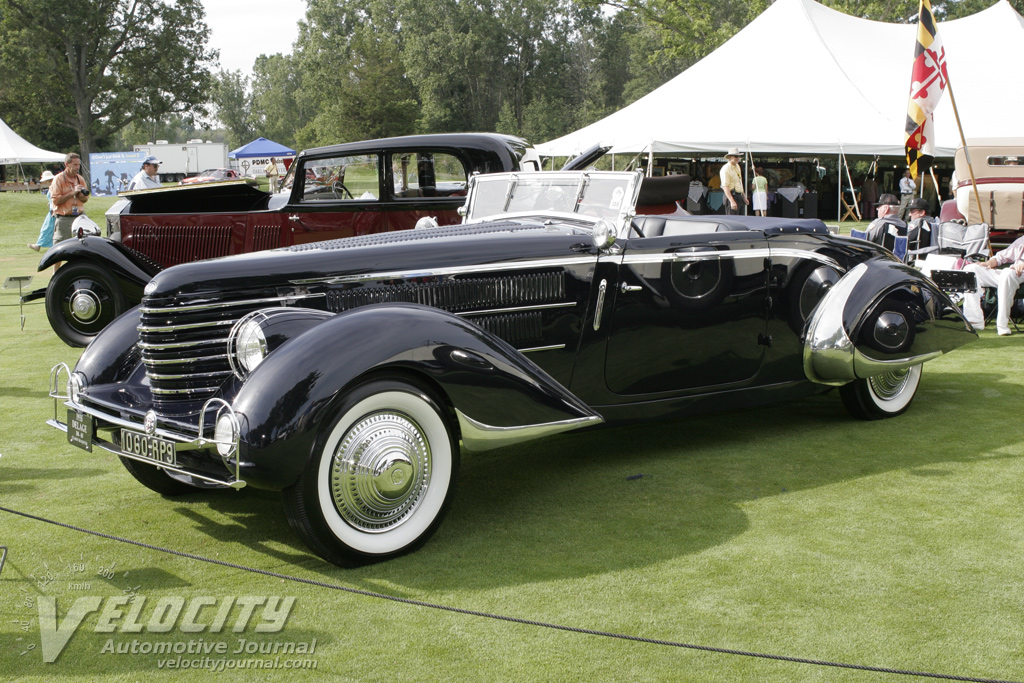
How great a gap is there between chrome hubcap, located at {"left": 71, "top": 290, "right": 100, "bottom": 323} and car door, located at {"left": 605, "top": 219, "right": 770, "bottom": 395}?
6.55m

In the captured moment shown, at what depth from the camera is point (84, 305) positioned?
8.97m

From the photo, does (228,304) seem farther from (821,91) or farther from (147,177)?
(821,91)

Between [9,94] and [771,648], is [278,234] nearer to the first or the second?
[771,648]

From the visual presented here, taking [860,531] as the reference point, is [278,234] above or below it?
above

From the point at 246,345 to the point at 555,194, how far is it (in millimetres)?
2156

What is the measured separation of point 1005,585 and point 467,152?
682cm

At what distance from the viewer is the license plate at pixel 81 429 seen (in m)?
3.77

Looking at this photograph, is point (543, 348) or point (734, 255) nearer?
point (543, 348)

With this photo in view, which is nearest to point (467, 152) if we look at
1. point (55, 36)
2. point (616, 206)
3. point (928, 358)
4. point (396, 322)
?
point (616, 206)

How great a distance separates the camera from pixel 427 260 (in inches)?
163

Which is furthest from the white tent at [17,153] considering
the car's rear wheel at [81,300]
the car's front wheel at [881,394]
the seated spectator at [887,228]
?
the car's front wheel at [881,394]

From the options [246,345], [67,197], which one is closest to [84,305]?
[67,197]

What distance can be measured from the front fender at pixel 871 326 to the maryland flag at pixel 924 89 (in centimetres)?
460

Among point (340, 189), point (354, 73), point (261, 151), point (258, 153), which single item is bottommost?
point (340, 189)
